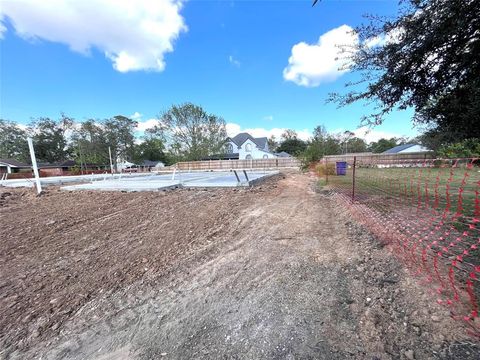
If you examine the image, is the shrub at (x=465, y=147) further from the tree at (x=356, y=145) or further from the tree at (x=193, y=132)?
the tree at (x=356, y=145)

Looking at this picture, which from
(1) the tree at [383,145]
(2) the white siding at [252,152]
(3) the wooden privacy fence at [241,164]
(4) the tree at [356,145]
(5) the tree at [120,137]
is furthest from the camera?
(1) the tree at [383,145]

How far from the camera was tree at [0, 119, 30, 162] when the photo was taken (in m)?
38.8

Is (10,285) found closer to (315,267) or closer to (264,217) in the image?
(315,267)

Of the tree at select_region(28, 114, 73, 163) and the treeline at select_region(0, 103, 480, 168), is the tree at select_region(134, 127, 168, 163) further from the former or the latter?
the tree at select_region(28, 114, 73, 163)

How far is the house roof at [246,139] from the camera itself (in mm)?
39344

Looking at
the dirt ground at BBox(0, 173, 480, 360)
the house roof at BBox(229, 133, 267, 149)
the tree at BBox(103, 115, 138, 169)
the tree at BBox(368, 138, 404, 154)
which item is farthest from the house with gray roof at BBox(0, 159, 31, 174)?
the tree at BBox(368, 138, 404, 154)

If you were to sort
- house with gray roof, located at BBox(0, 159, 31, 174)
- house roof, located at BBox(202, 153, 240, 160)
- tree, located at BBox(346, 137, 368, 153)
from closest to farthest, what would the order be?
1. house with gray roof, located at BBox(0, 159, 31, 174)
2. house roof, located at BBox(202, 153, 240, 160)
3. tree, located at BBox(346, 137, 368, 153)

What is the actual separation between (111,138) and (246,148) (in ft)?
89.9

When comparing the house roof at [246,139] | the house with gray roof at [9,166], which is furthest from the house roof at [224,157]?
the house with gray roof at [9,166]

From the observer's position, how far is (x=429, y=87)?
3.79 metres

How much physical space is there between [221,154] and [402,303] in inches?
1442

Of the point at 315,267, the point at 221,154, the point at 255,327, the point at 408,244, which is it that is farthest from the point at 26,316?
the point at 221,154

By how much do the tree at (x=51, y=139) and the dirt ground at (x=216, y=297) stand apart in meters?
48.9

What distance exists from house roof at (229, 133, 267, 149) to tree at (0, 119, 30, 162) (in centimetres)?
3784
